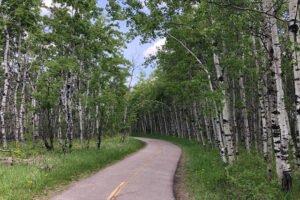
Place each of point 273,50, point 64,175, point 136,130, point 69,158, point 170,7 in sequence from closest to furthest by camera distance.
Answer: point 273,50 → point 64,175 → point 170,7 → point 69,158 → point 136,130

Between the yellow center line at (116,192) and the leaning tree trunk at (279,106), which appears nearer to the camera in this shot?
the leaning tree trunk at (279,106)

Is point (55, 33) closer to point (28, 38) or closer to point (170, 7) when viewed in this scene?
point (28, 38)

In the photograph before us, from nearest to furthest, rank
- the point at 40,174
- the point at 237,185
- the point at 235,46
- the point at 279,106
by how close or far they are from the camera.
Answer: the point at 279,106 < the point at 237,185 < the point at 40,174 < the point at 235,46

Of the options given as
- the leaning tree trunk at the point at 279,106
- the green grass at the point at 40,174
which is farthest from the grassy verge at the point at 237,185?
the green grass at the point at 40,174

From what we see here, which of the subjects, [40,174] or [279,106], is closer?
[279,106]

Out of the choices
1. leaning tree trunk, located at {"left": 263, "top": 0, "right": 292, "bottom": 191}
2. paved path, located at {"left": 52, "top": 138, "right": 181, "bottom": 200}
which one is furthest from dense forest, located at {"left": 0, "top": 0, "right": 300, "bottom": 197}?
paved path, located at {"left": 52, "top": 138, "right": 181, "bottom": 200}

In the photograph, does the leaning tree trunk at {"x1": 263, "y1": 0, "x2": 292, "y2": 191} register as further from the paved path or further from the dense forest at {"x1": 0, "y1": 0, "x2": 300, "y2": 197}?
the paved path

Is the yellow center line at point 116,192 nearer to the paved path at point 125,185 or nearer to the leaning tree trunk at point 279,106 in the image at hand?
the paved path at point 125,185

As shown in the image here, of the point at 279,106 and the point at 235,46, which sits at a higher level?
the point at 235,46

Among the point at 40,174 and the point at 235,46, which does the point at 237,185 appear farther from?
the point at 235,46

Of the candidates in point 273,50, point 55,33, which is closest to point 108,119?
point 55,33

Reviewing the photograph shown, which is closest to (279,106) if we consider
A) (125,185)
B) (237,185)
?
(237,185)

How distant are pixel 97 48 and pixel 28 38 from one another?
9.62 metres

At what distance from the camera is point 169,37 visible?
17.7 meters
